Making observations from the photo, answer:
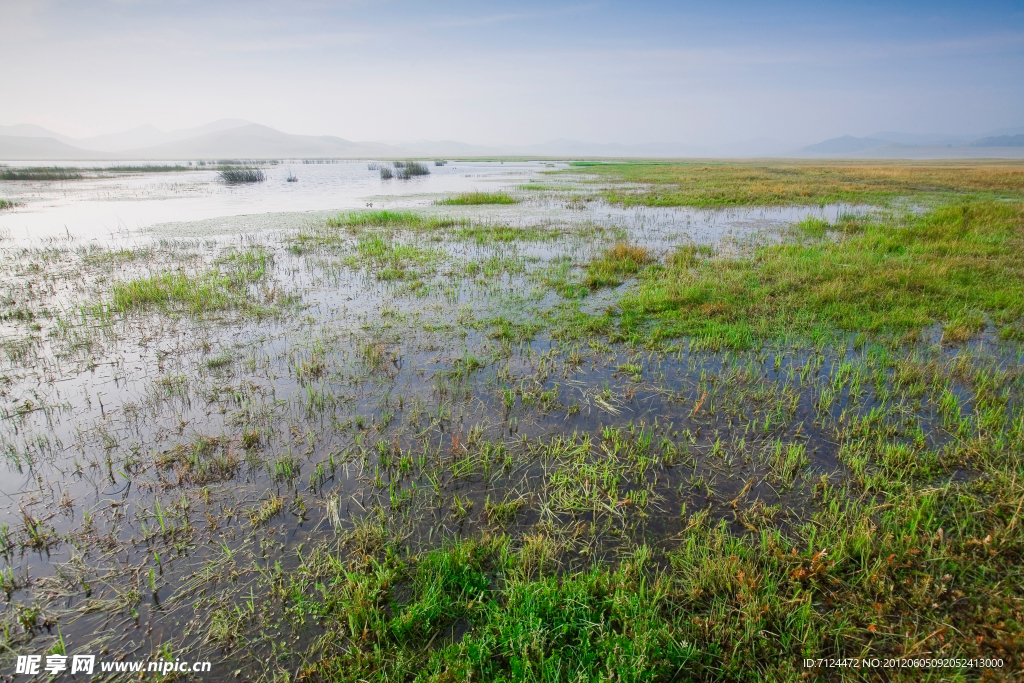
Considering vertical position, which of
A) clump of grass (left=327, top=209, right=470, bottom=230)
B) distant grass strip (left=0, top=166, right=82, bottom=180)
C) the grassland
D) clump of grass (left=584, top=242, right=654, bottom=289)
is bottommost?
clump of grass (left=584, top=242, right=654, bottom=289)

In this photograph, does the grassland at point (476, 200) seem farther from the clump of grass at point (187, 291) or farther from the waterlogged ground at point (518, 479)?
the waterlogged ground at point (518, 479)

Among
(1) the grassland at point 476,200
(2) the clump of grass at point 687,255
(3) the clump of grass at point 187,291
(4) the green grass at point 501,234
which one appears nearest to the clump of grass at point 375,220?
(4) the green grass at point 501,234

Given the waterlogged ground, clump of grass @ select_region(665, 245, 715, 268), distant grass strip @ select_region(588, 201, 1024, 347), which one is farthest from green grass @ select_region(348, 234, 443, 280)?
clump of grass @ select_region(665, 245, 715, 268)

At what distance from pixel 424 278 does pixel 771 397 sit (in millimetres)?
10335

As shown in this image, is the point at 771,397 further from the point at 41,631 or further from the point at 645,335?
the point at 41,631

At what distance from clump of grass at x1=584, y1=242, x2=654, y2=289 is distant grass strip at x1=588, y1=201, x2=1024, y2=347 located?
0.34 feet

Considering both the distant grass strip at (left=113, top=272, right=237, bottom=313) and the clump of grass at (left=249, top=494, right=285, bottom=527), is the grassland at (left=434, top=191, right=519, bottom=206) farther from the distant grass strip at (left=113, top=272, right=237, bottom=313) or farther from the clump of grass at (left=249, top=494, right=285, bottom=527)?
the clump of grass at (left=249, top=494, right=285, bottom=527)

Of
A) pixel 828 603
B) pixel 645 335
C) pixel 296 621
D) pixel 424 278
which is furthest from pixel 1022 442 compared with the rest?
pixel 424 278

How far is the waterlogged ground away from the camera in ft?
11.6

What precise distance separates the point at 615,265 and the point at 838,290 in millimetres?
6224

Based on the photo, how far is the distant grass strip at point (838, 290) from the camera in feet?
32.0

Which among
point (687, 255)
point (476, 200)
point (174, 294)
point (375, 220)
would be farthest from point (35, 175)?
point (687, 255)

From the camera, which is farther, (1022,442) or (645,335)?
(645,335)

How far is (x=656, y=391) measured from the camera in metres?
7.38
